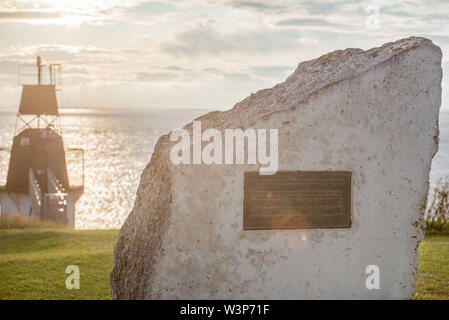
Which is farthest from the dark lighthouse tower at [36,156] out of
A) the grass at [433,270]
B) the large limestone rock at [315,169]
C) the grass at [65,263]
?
the large limestone rock at [315,169]

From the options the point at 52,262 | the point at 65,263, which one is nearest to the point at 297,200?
the point at 65,263

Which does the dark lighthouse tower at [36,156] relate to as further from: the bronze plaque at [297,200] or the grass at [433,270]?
the bronze plaque at [297,200]

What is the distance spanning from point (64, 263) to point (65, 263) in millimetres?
21

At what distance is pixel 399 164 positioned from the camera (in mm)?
6652

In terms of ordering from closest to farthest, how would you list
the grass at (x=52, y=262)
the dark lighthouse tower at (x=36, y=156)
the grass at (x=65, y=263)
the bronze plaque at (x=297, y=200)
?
1. the bronze plaque at (x=297, y=200)
2. the grass at (x=65, y=263)
3. the grass at (x=52, y=262)
4. the dark lighthouse tower at (x=36, y=156)

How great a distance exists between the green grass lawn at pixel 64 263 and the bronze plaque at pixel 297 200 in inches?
116

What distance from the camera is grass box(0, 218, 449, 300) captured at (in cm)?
925

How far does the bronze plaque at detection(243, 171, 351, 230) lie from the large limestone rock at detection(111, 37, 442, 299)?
0.10 metres

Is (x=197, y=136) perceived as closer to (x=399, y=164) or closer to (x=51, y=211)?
(x=399, y=164)

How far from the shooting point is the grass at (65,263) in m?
9.25

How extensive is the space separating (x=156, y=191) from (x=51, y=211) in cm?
2119

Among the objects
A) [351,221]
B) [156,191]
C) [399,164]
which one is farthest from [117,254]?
[399,164]

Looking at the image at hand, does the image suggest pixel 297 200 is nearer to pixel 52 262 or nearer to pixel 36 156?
pixel 52 262

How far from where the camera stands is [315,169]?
637 cm
